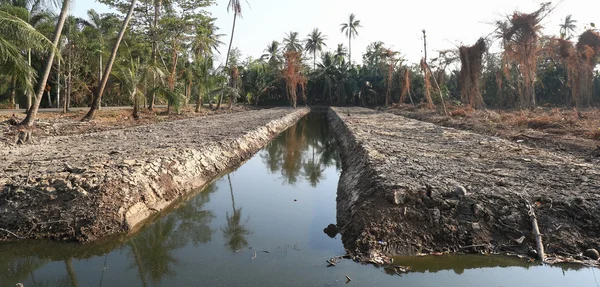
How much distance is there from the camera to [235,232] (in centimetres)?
582

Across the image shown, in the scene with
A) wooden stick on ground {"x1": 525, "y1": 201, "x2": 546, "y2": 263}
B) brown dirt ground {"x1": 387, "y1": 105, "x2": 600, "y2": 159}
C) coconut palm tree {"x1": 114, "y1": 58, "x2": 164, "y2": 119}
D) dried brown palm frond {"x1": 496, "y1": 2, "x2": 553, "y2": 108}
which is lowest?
wooden stick on ground {"x1": 525, "y1": 201, "x2": 546, "y2": 263}

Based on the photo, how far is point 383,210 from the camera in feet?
16.6

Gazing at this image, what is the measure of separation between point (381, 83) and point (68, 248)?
4316 cm

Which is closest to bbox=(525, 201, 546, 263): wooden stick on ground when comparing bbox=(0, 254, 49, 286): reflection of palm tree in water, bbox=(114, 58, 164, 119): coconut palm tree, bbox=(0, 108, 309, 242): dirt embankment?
bbox=(0, 108, 309, 242): dirt embankment

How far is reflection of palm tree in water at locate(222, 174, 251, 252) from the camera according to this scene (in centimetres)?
526

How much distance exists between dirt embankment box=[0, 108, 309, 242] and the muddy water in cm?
29

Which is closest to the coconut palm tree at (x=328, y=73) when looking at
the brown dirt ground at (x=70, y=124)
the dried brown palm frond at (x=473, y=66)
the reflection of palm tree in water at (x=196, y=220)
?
the dried brown palm frond at (x=473, y=66)

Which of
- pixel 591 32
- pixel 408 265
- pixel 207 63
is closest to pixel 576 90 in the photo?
pixel 591 32

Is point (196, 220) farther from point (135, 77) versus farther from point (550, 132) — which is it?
point (135, 77)

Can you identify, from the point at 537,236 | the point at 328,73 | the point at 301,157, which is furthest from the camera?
the point at 328,73

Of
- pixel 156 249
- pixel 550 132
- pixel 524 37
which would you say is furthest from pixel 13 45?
pixel 524 37

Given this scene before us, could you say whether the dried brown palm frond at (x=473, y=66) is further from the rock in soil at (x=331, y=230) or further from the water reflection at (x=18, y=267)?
the water reflection at (x=18, y=267)

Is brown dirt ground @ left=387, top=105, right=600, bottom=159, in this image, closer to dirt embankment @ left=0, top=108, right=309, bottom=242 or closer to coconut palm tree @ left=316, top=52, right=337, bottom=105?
dirt embankment @ left=0, top=108, right=309, bottom=242

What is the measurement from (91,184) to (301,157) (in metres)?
8.49
